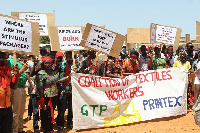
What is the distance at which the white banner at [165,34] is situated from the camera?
8.70 meters

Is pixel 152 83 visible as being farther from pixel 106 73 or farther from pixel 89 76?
pixel 89 76

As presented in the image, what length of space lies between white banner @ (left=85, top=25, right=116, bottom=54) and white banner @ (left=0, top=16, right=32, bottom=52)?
5.88ft

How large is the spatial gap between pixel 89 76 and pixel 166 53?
4.68 metres

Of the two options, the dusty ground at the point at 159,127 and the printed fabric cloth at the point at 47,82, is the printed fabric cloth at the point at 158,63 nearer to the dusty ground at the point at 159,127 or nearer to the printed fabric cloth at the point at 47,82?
the dusty ground at the point at 159,127

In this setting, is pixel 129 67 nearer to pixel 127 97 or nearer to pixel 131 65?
pixel 131 65

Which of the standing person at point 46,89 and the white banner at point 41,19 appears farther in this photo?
the white banner at point 41,19

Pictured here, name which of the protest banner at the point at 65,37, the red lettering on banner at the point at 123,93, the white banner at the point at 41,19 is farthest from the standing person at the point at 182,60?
the white banner at the point at 41,19

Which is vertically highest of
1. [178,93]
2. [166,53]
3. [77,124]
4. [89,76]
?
[166,53]

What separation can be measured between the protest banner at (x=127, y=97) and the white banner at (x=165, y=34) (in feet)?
5.92

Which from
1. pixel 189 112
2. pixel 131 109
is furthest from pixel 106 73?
pixel 189 112

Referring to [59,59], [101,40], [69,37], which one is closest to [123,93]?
[101,40]

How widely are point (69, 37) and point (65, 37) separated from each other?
0.35 feet

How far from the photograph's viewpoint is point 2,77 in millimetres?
4145

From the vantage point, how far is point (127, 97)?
6.69 metres
